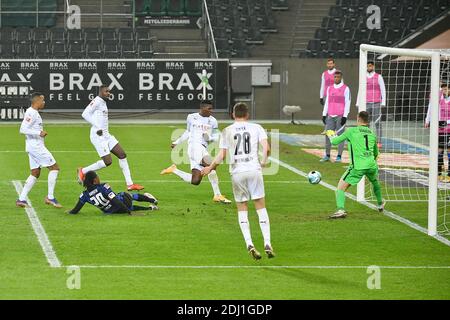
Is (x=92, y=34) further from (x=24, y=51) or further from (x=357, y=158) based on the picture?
(x=357, y=158)

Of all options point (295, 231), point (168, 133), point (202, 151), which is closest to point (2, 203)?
point (202, 151)

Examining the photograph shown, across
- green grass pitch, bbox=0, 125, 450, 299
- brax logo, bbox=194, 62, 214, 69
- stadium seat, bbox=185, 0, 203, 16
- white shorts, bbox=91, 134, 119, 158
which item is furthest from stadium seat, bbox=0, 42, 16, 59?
white shorts, bbox=91, 134, 119, 158

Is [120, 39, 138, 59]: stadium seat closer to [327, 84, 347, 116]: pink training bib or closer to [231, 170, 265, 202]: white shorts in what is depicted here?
[327, 84, 347, 116]: pink training bib

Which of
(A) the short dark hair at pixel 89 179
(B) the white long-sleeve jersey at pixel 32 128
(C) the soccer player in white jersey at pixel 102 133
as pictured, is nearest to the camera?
(A) the short dark hair at pixel 89 179

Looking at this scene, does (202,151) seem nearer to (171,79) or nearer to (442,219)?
(442,219)

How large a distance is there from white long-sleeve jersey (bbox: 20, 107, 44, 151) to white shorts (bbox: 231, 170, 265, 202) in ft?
19.6

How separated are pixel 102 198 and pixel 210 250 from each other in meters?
3.46

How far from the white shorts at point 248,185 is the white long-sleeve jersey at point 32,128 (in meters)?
5.96

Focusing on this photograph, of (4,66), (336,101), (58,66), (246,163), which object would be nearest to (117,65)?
(58,66)

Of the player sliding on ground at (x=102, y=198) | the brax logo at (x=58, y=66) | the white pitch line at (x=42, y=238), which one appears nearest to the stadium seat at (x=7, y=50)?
the brax logo at (x=58, y=66)

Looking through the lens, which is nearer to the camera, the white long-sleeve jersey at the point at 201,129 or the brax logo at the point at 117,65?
the white long-sleeve jersey at the point at 201,129

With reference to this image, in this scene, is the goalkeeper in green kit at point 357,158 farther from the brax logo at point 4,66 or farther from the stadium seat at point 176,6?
the stadium seat at point 176,6

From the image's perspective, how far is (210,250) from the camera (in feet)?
49.6

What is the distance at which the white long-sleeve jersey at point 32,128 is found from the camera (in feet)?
62.6
